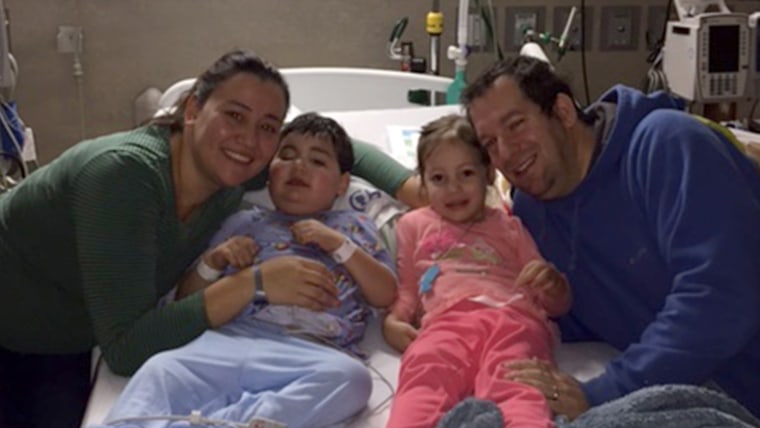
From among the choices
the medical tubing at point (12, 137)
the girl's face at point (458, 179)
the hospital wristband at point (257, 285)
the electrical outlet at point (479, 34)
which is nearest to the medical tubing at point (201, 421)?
the hospital wristband at point (257, 285)

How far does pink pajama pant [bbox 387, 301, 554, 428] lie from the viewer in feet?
4.29

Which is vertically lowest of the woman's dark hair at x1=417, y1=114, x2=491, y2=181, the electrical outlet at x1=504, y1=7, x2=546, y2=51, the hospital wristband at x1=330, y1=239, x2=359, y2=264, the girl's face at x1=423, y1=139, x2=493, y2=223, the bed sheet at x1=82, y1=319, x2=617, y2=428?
the bed sheet at x1=82, y1=319, x2=617, y2=428

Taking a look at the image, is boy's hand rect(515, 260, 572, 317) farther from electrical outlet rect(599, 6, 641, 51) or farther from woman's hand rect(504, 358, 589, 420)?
electrical outlet rect(599, 6, 641, 51)

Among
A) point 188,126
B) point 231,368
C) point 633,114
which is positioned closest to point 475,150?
point 633,114

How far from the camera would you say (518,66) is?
161cm

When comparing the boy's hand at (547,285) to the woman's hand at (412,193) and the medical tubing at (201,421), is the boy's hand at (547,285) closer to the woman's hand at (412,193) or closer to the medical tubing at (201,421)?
the woman's hand at (412,193)

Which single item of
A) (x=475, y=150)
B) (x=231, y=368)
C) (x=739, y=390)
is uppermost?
(x=475, y=150)

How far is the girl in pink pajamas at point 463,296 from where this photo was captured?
1.37m

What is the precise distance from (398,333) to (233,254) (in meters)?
0.36

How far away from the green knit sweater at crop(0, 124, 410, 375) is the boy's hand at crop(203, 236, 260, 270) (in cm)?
6

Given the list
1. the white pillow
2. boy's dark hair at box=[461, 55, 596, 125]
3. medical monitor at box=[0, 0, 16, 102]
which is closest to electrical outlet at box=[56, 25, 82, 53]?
medical monitor at box=[0, 0, 16, 102]

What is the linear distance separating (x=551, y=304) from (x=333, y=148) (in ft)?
1.95

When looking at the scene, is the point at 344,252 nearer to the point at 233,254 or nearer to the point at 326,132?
the point at 233,254

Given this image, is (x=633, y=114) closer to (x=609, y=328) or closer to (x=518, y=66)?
(x=518, y=66)
